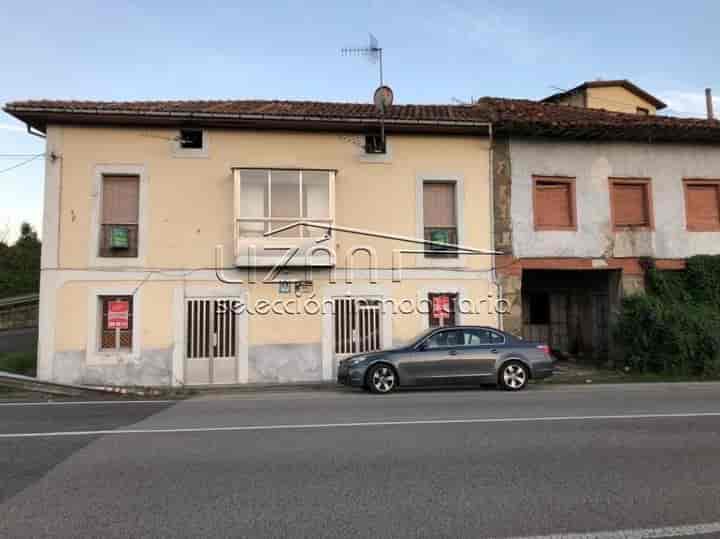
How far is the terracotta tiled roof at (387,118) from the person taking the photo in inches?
519

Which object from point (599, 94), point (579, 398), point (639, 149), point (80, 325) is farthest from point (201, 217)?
point (599, 94)

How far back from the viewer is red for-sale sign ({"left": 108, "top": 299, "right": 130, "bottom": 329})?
43.5ft

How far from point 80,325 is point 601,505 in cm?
1240

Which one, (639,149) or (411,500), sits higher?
(639,149)

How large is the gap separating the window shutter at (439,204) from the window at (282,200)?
108 inches

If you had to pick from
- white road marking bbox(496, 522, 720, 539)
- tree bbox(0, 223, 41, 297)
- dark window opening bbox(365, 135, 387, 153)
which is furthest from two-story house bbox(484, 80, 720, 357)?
tree bbox(0, 223, 41, 297)

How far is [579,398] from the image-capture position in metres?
9.51

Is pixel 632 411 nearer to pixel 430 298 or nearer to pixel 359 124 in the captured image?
pixel 430 298

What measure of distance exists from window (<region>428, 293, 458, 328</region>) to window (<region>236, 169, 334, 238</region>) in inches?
138

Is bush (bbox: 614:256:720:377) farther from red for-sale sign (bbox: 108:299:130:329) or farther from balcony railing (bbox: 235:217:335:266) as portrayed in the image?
red for-sale sign (bbox: 108:299:130:329)

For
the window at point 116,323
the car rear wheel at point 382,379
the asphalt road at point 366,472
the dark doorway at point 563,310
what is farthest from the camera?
the dark doorway at point 563,310

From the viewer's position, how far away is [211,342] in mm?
13359

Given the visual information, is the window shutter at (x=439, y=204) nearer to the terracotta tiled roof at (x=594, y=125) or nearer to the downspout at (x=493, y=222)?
the downspout at (x=493, y=222)

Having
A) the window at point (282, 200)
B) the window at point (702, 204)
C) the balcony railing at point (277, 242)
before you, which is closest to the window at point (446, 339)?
the balcony railing at point (277, 242)
